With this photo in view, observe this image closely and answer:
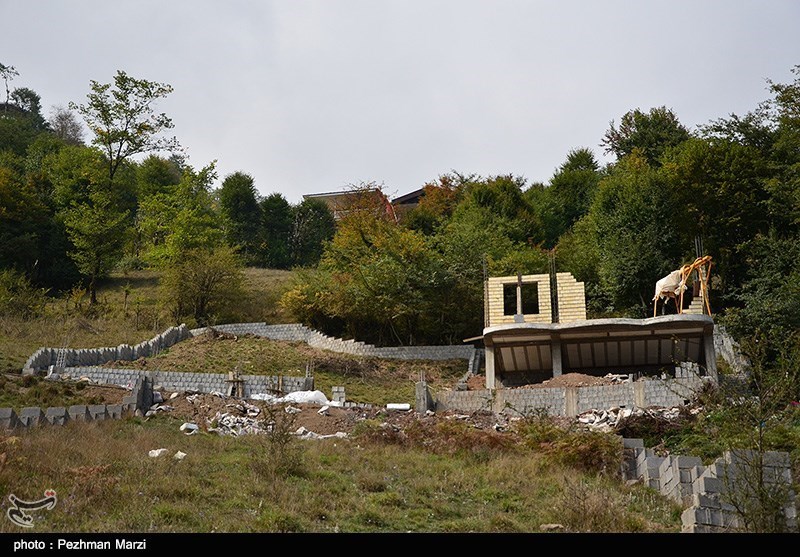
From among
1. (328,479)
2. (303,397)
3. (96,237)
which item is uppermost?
(96,237)

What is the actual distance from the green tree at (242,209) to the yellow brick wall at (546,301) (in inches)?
1258

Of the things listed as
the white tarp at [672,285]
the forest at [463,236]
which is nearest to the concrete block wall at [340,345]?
the forest at [463,236]

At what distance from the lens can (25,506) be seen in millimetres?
12297

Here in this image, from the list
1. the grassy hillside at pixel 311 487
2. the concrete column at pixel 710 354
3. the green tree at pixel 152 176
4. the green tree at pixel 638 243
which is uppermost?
the green tree at pixel 152 176

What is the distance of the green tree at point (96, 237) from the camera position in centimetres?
4569

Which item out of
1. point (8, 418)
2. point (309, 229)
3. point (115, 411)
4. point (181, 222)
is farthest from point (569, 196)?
point (8, 418)

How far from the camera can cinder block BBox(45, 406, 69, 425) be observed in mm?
18531

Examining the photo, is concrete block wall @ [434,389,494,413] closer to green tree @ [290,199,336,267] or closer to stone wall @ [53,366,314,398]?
stone wall @ [53,366,314,398]

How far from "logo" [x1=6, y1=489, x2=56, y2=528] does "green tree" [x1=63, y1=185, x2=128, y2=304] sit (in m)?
33.6

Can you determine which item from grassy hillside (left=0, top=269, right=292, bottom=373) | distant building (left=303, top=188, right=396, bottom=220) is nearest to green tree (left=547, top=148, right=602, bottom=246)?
distant building (left=303, top=188, right=396, bottom=220)

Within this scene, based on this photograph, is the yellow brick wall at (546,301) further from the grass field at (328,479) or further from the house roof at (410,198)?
the house roof at (410,198)

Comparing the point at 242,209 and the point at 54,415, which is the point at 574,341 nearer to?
the point at 54,415

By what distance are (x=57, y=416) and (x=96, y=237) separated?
29.0 m

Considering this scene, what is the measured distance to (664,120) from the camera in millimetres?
49844
